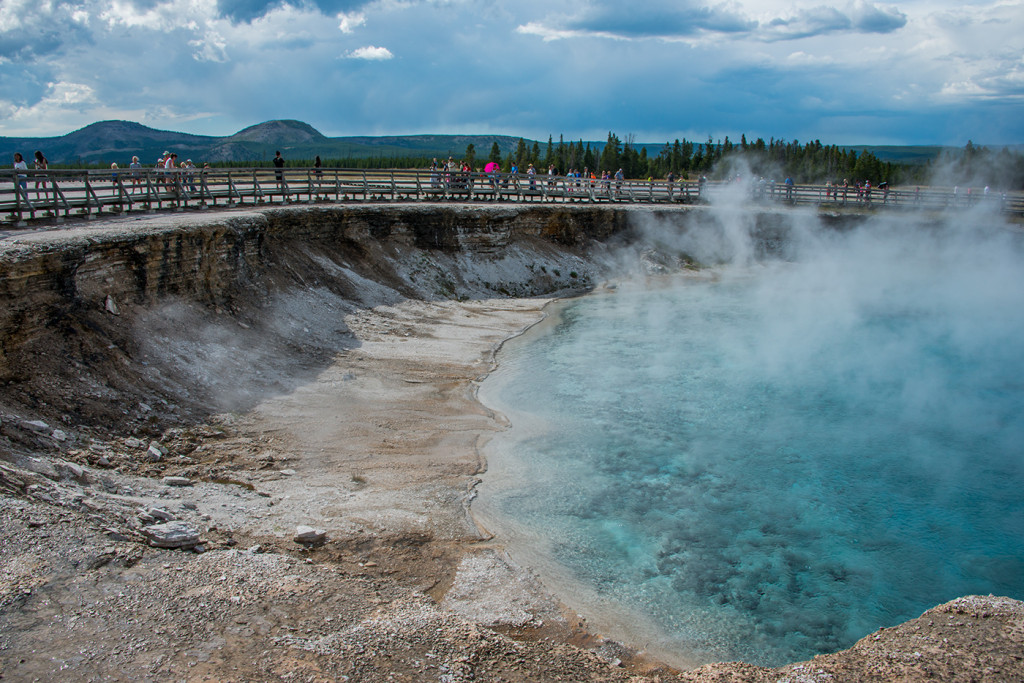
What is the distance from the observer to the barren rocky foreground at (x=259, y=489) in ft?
24.9

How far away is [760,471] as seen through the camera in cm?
1439

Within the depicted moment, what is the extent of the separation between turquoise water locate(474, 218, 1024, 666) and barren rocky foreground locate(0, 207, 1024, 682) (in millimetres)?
1133

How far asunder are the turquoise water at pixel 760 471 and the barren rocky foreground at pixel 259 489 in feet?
3.72

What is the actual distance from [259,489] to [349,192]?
2113cm

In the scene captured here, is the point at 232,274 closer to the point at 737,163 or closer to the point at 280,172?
the point at 280,172

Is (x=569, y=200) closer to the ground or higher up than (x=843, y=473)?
higher up

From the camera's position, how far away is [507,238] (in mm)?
33719

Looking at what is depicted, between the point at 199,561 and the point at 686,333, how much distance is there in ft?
65.2

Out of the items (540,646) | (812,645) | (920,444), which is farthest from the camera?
(920,444)

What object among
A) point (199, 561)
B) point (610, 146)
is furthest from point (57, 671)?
point (610, 146)

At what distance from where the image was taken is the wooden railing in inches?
806

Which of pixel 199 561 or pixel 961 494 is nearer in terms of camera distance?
pixel 199 561

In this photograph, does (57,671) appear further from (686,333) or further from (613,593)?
(686,333)

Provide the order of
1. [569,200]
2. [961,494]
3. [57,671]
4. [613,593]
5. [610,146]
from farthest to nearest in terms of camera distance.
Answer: [610,146] < [569,200] < [961,494] < [613,593] < [57,671]
